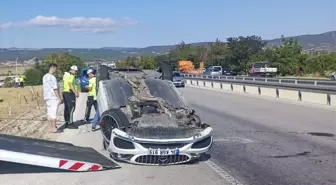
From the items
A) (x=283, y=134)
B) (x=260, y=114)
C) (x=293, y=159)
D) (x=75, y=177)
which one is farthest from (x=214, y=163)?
(x=260, y=114)

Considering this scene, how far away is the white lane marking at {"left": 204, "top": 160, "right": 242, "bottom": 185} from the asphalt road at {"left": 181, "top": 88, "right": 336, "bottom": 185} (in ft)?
0.34

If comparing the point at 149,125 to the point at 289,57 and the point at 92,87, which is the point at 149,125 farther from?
the point at 289,57

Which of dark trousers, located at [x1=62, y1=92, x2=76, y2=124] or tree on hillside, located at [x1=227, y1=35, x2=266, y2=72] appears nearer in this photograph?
dark trousers, located at [x1=62, y1=92, x2=76, y2=124]

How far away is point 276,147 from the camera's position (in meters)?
10.9

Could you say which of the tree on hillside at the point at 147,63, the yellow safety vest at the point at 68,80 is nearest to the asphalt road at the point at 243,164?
the yellow safety vest at the point at 68,80

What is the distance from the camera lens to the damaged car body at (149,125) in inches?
338

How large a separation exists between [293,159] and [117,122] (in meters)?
3.31

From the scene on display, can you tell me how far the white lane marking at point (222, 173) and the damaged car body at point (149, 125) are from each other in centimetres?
30

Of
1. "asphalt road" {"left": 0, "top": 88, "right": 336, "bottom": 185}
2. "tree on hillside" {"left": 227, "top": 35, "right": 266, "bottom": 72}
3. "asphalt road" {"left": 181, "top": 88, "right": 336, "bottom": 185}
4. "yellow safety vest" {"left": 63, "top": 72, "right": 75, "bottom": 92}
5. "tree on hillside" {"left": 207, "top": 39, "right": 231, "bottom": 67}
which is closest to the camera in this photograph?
"asphalt road" {"left": 0, "top": 88, "right": 336, "bottom": 185}

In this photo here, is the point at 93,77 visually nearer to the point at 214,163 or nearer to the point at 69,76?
the point at 69,76

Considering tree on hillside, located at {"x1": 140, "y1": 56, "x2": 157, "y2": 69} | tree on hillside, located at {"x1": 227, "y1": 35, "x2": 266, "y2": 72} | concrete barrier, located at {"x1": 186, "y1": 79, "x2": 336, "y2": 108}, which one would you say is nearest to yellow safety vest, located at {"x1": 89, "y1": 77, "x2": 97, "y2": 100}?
concrete barrier, located at {"x1": 186, "y1": 79, "x2": 336, "y2": 108}

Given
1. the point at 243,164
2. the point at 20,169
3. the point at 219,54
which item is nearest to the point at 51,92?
the point at 20,169

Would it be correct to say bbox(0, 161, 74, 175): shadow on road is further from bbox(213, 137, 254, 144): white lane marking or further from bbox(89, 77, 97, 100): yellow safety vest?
bbox(89, 77, 97, 100): yellow safety vest

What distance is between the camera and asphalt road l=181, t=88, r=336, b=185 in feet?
26.5
